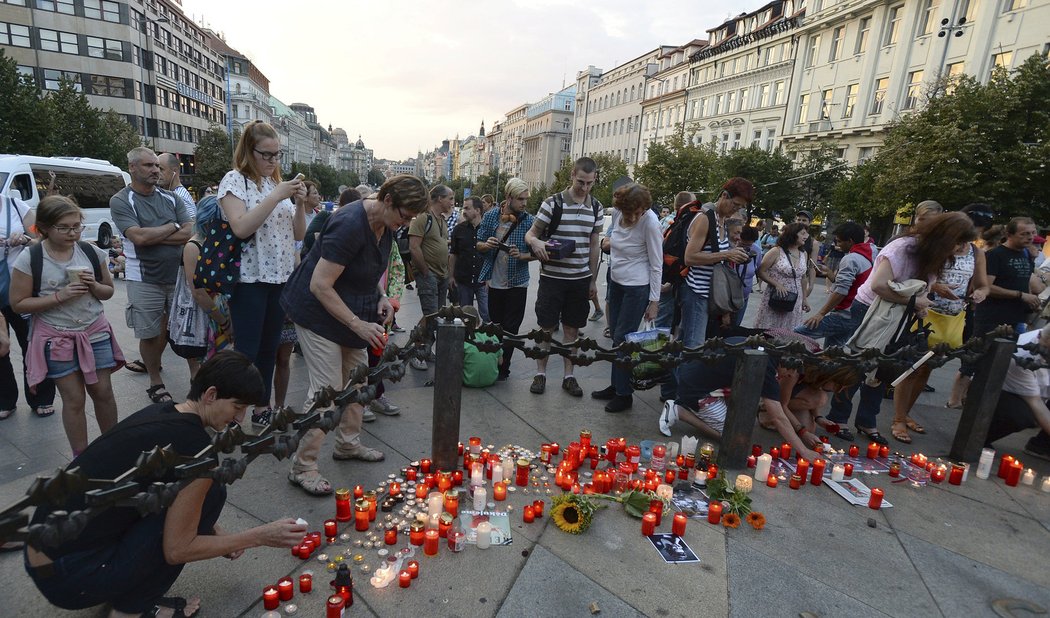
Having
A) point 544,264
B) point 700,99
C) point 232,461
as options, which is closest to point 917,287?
point 544,264

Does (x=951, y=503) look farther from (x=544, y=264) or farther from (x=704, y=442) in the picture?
(x=544, y=264)

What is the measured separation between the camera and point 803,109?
37.5 metres

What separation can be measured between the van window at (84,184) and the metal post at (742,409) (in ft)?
59.1

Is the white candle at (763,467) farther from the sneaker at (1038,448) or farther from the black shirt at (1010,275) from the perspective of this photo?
the black shirt at (1010,275)

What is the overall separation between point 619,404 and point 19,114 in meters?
27.1

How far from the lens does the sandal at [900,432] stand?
188 inches

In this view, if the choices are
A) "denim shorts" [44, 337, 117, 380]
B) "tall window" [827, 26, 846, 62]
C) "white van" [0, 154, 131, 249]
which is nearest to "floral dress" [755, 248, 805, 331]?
"denim shorts" [44, 337, 117, 380]

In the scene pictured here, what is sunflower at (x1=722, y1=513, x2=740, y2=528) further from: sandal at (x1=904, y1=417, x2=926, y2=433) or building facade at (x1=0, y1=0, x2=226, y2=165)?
building facade at (x1=0, y1=0, x2=226, y2=165)

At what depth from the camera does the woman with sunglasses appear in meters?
3.30

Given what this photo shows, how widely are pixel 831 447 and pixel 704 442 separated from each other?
108 centimetres

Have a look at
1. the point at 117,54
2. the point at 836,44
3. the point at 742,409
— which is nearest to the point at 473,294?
the point at 742,409

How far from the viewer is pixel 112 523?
1993 mm

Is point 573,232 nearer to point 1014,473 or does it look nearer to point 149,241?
point 149,241

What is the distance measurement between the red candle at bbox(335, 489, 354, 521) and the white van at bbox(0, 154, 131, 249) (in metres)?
15.1
